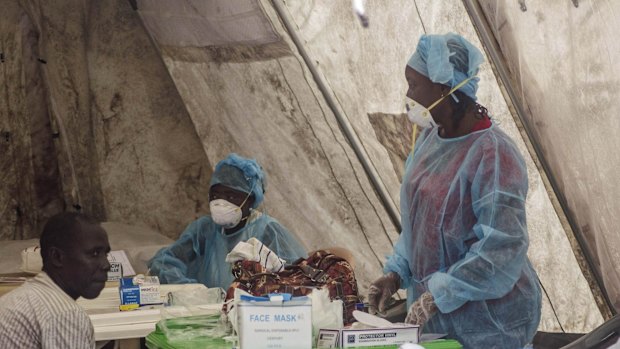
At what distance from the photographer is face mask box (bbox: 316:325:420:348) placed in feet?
9.79

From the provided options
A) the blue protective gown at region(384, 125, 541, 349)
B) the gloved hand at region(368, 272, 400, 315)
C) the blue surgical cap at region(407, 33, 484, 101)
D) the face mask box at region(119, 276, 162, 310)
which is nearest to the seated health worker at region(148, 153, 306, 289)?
the face mask box at region(119, 276, 162, 310)

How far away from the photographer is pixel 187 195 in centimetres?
700

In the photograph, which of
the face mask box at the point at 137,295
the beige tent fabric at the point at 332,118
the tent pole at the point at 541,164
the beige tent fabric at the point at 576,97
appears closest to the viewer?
the beige tent fabric at the point at 576,97

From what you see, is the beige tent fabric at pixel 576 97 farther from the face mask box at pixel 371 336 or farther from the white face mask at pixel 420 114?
the face mask box at pixel 371 336

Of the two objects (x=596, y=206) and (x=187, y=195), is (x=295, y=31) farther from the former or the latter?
(x=187, y=195)

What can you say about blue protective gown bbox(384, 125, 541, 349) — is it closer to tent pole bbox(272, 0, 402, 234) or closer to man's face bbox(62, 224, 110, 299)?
man's face bbox(62, 224, 110, 299)

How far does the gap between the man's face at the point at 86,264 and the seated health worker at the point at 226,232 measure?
1.92 m

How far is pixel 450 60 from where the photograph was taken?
3422 mm

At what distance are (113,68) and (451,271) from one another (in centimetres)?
415

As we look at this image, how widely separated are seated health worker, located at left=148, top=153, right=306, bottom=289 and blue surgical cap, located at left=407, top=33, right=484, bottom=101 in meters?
1.77

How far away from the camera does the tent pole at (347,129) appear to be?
4785 mm

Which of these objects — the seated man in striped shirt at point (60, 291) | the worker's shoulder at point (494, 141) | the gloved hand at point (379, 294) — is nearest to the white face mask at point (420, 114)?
the worker's shoulder at point (494, 141)

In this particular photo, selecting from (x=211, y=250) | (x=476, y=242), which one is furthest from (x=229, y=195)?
(x=476, y=242)

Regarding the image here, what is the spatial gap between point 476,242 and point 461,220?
113 millimetres
